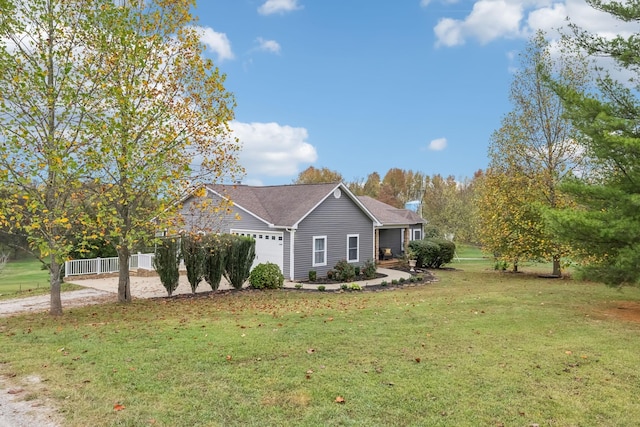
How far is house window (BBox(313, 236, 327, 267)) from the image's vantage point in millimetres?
20934

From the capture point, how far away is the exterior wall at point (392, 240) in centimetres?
3060

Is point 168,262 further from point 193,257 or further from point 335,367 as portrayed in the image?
point 335,367

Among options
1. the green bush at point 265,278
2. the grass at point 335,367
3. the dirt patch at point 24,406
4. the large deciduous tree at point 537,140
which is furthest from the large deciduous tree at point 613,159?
the green bush at point 265,278

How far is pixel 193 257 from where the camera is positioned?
15195 millimetres

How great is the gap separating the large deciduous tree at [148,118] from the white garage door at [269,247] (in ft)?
23.0

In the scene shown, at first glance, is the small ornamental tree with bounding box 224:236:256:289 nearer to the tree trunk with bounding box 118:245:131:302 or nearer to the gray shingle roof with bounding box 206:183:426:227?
the gray shingle roof with bounding box 206:183:426:227

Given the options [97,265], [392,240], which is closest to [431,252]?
[392,240]

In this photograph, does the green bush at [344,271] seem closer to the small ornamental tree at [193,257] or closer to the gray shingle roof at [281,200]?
the gray shingle roof at [281,200]

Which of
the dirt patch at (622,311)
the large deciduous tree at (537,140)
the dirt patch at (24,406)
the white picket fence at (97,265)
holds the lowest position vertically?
the dirt patch at (622,311)

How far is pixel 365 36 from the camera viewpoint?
18469 mm

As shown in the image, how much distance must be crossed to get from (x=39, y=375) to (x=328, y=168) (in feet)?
177

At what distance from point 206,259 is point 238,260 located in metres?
1.54

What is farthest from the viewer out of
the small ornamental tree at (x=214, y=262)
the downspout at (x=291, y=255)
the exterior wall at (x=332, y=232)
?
the exterior wall at (x=332, y=232)

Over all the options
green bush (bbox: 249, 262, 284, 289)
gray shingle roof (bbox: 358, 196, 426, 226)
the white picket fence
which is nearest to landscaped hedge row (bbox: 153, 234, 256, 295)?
green bush (bbox: 249, 262, 284, 289)
